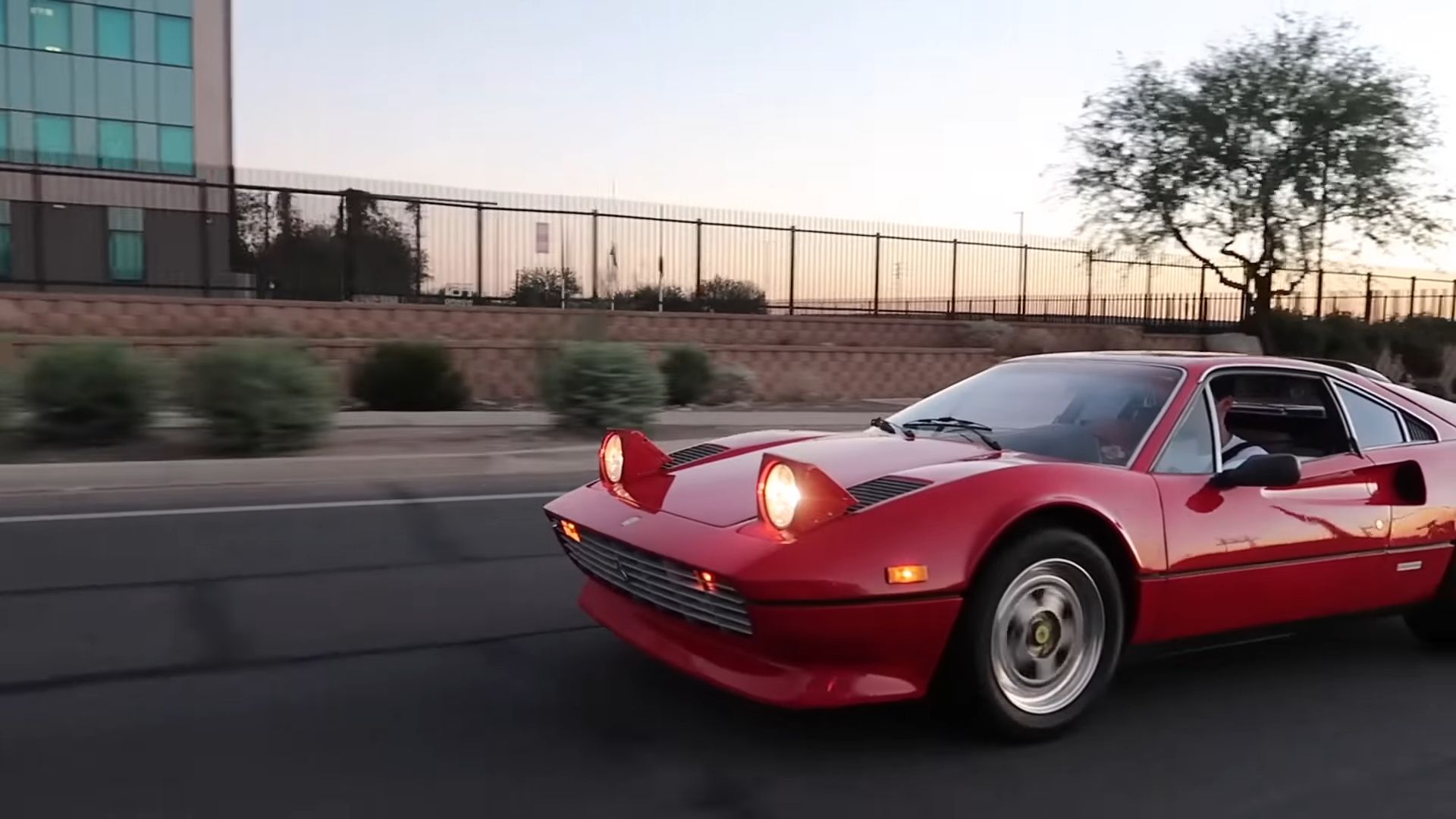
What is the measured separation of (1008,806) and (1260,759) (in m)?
1.07

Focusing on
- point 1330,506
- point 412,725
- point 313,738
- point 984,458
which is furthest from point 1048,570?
point 313,738

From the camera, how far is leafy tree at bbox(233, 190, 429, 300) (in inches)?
723

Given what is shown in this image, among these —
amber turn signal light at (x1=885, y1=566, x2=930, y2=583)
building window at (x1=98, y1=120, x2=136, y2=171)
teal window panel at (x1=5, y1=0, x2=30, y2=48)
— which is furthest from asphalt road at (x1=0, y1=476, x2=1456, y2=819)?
teal window panel at (x1=5, y1=0, x2=30, y2=48)

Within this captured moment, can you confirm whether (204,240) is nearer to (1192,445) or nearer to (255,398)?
(255,398)

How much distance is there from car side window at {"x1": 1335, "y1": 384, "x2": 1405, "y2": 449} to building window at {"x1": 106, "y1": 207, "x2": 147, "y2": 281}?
2068 cm

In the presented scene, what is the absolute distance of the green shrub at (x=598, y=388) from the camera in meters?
12.2

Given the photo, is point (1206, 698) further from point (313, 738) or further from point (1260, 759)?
point (313, 738)

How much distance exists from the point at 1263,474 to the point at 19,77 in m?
40.1

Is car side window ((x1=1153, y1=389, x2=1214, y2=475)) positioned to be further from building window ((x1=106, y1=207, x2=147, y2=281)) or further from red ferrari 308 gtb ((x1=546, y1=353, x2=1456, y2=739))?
building window ((x1=106, y1=207, x2=147, y2=281))

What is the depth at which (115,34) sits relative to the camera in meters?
36.3

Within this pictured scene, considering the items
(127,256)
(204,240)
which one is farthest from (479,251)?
(127,256)

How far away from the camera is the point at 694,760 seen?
3768mm

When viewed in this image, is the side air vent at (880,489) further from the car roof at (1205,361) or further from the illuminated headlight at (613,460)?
the car roof at (1205,361)

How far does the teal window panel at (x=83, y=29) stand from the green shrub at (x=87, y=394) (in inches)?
1210
